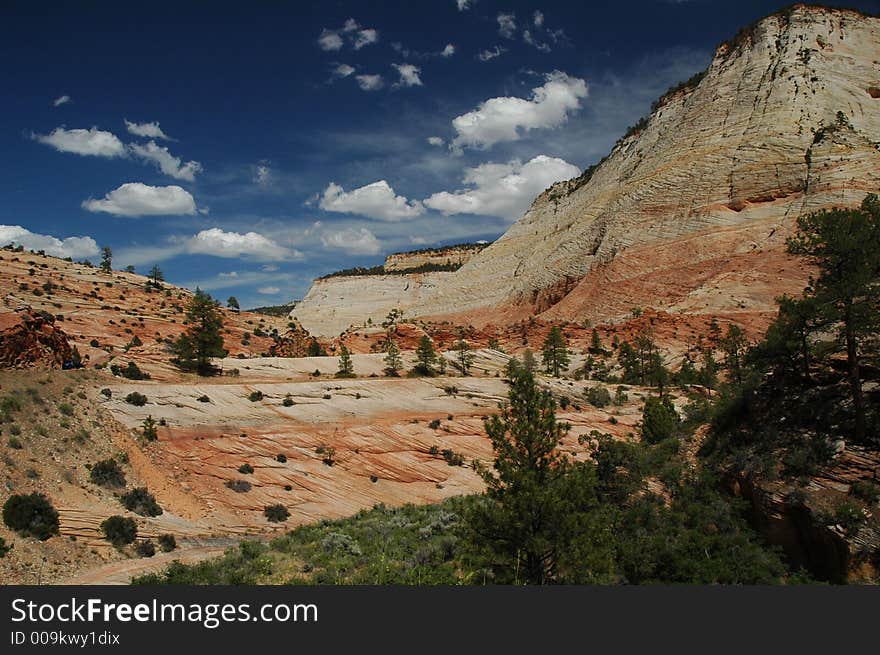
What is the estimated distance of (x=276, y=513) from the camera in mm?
20703

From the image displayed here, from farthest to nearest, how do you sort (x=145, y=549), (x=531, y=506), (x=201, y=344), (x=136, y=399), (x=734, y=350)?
(x=734, y=350) → (x=201, y=344) → (x=136, y=399) → (x=145, y=549) → (x=531, y=506)

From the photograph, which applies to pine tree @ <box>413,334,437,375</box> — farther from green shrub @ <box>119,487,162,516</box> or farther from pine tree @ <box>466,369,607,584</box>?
pine tree @ <box>466,369,607,584</box>

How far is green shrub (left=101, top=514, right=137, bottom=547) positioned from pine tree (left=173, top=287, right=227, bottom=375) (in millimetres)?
16829

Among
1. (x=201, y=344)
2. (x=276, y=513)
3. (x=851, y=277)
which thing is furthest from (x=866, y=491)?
(x=201, y=344)

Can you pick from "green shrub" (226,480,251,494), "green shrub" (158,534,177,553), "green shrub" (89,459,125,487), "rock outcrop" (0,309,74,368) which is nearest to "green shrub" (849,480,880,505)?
"green shrub" (158,534,177,553)

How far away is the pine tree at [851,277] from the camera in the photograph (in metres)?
14.4

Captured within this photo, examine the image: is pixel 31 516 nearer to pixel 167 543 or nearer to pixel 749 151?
pixel 167 543

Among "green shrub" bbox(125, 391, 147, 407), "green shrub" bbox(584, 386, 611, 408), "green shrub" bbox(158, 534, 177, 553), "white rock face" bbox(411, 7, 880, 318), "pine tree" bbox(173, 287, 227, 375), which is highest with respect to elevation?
"white rock face" bbox(411, 7, 880, 318)

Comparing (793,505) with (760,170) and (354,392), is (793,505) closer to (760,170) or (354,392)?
(354,392)

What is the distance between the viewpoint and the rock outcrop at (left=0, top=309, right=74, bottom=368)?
79.6ft

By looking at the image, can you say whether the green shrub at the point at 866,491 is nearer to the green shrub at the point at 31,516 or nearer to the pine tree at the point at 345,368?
the green shrub at the point at 31,516

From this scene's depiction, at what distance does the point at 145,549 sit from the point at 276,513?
20.6 feet

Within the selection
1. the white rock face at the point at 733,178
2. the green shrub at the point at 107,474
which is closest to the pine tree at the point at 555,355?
the white rock face at the point at 733,178

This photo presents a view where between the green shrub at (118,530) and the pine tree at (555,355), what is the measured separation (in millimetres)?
33825
